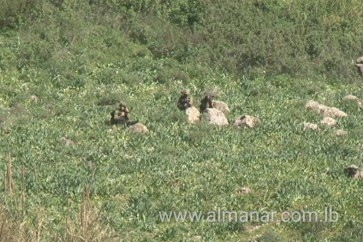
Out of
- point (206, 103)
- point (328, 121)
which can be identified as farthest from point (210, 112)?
point (328, 121)

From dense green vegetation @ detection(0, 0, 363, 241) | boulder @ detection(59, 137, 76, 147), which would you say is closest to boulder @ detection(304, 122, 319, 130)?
dense green vegetation @ detection(0, 0, 363, 241)

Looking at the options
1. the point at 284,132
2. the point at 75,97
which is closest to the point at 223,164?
the point at 284,132

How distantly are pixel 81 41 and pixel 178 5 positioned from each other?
3982 mm

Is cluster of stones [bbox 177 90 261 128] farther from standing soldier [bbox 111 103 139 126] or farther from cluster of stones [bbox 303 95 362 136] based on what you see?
standing soldier [bbox 111 103 139 126]

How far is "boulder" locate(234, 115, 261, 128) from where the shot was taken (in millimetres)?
15805

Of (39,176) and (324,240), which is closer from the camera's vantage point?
(324,240)

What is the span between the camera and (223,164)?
42.8 feet

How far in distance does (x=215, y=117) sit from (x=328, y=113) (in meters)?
2.89

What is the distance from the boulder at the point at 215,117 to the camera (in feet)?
52.0

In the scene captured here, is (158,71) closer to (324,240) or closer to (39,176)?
(39,176)

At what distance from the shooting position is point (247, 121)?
625 inches

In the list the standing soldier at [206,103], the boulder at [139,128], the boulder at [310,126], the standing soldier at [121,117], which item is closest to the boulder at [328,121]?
the boulder at [310,126]

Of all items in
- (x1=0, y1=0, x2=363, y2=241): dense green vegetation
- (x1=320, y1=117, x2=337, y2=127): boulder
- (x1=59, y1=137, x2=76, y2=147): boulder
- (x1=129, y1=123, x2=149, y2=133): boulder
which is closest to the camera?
(x1=0, y1=0, x2=363, y2=241): dense green vegetation

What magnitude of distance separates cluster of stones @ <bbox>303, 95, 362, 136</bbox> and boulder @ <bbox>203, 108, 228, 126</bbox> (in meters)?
1.68
